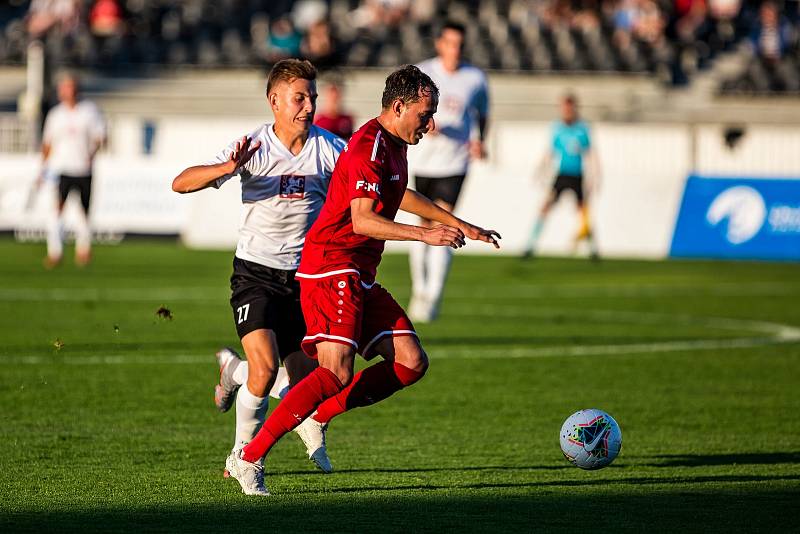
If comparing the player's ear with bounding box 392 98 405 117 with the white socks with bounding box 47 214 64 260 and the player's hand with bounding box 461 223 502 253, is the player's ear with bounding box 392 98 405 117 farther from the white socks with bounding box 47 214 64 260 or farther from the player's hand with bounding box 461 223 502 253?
the white socks with bounding box 47 214 64 260

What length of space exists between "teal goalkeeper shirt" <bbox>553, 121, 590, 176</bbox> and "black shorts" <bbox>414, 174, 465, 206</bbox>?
8.09 meters

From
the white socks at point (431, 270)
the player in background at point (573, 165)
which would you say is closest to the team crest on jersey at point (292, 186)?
the white socks at point (431, 270)

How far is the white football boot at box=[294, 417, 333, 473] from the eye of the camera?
281 inches

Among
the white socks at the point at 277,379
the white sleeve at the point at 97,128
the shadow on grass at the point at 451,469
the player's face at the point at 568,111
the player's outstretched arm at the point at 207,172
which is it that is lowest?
the shadow on grass at the point at 451,469

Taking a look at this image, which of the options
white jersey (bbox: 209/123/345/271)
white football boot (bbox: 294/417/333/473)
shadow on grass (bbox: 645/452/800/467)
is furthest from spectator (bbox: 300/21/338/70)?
white football boot (bbox: 294/417/333/473)

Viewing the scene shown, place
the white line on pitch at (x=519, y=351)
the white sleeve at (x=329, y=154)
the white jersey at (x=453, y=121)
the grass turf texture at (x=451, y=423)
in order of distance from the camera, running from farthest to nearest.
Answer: the white jersey at (x=453, y=121), the white line on pitch at (x=519, y=351), the white sleeve at (x=329, y=154), the grass turf texture at (x=451, y=423)

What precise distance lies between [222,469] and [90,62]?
26840 millimetres

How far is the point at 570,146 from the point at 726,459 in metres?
15.2

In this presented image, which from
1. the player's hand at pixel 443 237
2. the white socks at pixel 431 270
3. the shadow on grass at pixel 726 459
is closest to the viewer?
the player's hand at pixel 443 237

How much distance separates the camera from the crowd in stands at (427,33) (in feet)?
103

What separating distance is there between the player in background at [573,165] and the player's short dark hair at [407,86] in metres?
15.6

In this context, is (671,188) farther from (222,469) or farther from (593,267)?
(222,469)

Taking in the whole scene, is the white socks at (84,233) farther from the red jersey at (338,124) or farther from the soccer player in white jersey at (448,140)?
the soccer player in white jersey at (448,140)

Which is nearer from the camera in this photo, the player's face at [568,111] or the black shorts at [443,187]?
the black shorts at [443,187]
